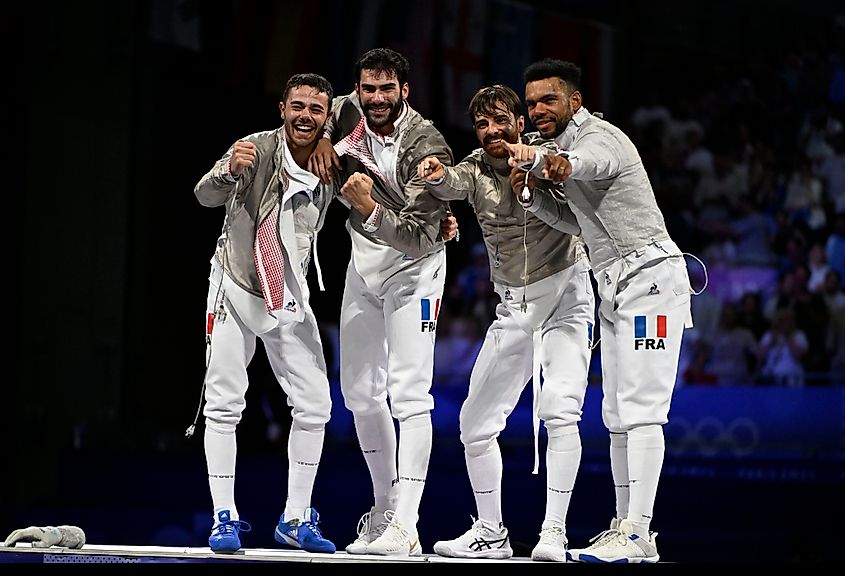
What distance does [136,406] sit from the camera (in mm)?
8773

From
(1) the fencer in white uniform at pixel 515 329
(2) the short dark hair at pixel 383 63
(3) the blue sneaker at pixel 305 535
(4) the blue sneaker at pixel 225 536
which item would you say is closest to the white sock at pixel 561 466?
(1) the fencer in white uniform at pixel 515 329

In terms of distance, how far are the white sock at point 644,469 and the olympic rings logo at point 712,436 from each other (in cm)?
328

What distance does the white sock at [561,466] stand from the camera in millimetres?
4129

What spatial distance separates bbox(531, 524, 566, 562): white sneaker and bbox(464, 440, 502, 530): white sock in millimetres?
302

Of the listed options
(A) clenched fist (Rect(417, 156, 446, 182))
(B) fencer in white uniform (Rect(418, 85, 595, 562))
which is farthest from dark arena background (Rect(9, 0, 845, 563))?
(A) clenched fist (Rect(417, 156, 446, 182))

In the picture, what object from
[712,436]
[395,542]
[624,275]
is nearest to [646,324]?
[624,275]

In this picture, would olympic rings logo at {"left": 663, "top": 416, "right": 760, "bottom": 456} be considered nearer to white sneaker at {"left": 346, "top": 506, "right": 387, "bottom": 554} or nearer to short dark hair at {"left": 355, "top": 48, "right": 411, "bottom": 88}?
white sneaker at {"left": 346, "top": 506, "right": 387, "bottom": 554}

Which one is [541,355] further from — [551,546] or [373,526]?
[373,526]

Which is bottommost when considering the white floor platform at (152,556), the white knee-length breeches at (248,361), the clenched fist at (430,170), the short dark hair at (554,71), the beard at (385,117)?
the white floor platform at (152,556)

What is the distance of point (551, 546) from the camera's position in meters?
3.99

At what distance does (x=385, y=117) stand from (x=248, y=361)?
98 cm

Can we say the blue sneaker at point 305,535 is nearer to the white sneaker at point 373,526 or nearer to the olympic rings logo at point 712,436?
the white sneaker at point 373,526

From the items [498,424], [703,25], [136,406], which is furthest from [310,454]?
[703,25]

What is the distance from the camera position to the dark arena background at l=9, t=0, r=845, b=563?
26.7 feet
